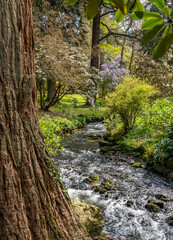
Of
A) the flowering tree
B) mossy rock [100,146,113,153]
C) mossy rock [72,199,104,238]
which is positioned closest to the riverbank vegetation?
mossy rock [100,146,113,153]

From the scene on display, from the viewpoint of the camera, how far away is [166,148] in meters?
6.13

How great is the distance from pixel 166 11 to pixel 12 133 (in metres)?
1.28

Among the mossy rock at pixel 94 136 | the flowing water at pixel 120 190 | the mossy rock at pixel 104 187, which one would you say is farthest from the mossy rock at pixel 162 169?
the mossy rock at pixel 94 136

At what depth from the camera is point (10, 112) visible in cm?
153

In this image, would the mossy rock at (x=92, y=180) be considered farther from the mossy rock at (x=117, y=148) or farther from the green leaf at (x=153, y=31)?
the green leaf at (x=153, y=31)

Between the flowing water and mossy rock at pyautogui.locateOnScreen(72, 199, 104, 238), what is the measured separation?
48cm

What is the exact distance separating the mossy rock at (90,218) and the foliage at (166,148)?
329 cm

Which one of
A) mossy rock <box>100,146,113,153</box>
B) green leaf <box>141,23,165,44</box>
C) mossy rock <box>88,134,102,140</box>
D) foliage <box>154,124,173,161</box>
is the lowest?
mossy rock <box>100,146,113,153</box>

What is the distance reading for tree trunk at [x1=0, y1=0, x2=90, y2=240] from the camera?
149 centimetres

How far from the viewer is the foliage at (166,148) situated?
6004 millimetres

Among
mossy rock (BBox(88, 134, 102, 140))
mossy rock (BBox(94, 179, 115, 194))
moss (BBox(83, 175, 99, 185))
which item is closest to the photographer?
mossy rock (BBox(94, 179, 115, 194))

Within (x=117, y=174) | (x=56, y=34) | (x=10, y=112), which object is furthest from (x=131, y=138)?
(x=10, y=112)

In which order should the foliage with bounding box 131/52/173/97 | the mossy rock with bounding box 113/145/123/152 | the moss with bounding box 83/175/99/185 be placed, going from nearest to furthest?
1. the moss with bounding box 83/175/99/185
2. the mossy rock with bounding box 113/145/123/152
3. the foliage with bounding box 131/52/173/97

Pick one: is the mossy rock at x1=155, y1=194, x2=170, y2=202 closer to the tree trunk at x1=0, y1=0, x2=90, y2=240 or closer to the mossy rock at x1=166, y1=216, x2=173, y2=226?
the mossy rock at x1=166, y1=216, x2=173, y2=226
